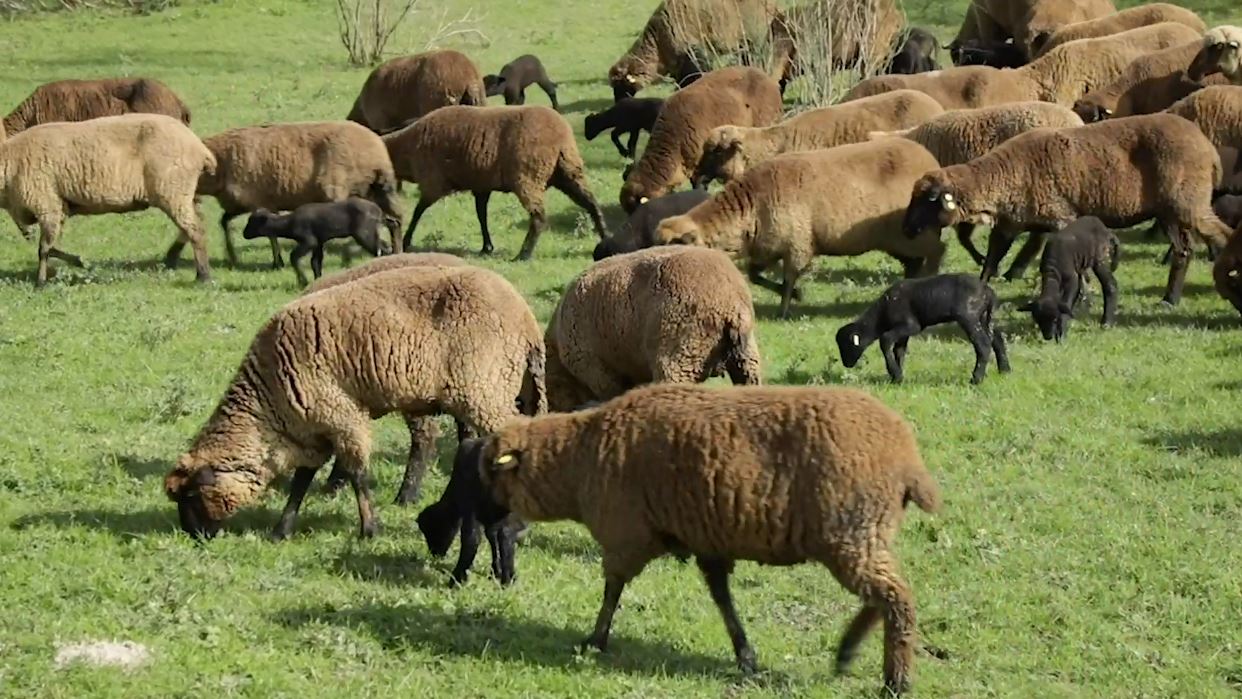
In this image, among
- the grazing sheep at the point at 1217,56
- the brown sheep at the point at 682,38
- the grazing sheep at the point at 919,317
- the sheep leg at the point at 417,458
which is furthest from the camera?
the brown sheep at the point at 682,38

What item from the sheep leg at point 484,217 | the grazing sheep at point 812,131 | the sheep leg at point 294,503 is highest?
the grazing sheep at point 812,131

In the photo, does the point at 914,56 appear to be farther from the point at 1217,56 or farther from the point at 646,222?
the point at 646,222

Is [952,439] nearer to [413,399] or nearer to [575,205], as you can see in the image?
[413,399]

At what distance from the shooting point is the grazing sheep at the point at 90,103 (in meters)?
22.5

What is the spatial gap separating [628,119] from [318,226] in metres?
6.83

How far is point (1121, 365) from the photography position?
521 inches

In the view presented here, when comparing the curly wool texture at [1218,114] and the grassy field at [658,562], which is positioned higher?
the curly wool texture at [1218,114]

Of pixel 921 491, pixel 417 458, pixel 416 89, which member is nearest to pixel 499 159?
pixel 416 89

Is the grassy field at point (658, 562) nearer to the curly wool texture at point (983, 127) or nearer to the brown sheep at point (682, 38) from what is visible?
the curly wool texture at point (983, 127)

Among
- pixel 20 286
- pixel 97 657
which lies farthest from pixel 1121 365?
pixel 20 286

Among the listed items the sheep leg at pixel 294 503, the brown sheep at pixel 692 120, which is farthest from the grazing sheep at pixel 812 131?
the sheep leg at pixel 294 503

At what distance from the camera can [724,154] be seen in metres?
18.6

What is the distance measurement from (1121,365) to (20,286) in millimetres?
10630

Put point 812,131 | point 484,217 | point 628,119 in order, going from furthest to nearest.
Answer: point 628,119 < point 484,217 < point 812,131
